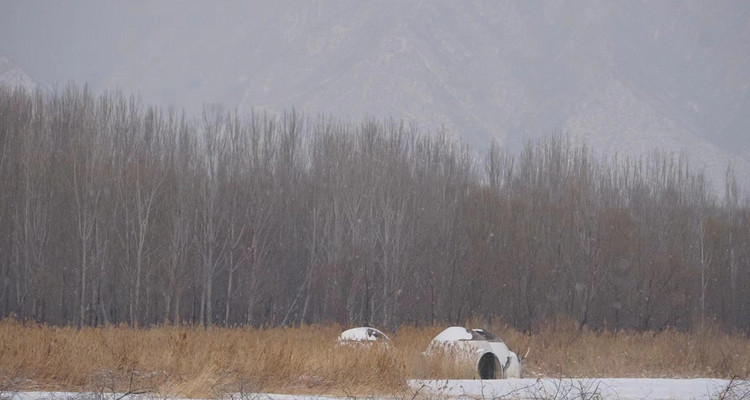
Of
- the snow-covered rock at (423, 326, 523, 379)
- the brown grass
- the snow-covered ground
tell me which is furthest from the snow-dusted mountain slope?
the snow-covered ground

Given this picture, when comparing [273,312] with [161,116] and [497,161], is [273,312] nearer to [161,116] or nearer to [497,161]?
[161,116]

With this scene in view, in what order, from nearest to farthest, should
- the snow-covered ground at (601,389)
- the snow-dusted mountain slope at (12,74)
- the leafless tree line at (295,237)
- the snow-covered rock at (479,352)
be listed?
the snow-covered ground at (601,389) < the snow-covered rock at (479,352) < the leafless tree line at (295,237) < the snow-dusted mountain slope at (12,74)

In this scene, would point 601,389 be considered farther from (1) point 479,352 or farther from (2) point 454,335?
(2) point 454,335

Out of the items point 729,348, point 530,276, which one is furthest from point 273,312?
point 729,348

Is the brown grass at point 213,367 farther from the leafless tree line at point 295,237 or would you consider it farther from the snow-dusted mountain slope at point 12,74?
the snow-dusted mountain slope at point 12,74

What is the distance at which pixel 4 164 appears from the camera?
34.8 meters

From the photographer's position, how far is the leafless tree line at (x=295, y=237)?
1319 inches

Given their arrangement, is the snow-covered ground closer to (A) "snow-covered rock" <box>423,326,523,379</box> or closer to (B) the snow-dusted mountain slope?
(A) "snow-covered rock" <box>423,326,523,379</box>

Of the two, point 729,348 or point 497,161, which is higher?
point 497,161

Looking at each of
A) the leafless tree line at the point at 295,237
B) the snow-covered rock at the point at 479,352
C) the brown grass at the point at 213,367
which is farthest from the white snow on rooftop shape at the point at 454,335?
the leafless tree line at the point at 295,237

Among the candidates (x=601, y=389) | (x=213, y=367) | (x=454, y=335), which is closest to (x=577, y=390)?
(x=601, y=389)

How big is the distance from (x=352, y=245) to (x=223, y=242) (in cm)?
513

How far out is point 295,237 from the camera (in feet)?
126

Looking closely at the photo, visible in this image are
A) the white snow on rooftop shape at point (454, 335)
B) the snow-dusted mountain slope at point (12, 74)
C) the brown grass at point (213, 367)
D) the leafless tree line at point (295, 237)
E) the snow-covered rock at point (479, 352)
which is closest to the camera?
the brown grass at point (213, 367)
